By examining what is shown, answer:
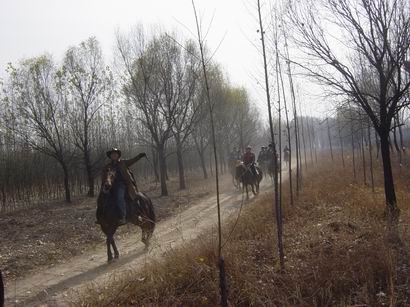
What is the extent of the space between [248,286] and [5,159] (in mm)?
18435

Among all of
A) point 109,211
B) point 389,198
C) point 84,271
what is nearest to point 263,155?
point 389,198

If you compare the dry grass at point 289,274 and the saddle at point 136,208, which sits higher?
the saddle at point 136,208

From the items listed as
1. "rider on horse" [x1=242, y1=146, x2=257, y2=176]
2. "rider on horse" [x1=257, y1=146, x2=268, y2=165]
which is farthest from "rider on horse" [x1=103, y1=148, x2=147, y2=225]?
"rider on horse" [x1=257, y1=146, x2=268, y2=165]

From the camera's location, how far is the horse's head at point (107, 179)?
27.4 ft

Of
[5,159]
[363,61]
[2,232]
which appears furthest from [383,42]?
[5,159]

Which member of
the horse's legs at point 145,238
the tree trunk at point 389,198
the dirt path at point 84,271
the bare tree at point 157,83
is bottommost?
the dirt path at point 84,271

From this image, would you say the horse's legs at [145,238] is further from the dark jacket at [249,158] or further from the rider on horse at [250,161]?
the dark jacket at [249,158]

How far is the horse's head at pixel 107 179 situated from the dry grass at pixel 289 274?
258 centimetres

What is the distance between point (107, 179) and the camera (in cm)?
844

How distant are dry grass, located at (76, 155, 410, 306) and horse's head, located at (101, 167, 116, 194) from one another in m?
2.58

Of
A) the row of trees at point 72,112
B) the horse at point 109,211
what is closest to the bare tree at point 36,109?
the row of trees at point 72,112

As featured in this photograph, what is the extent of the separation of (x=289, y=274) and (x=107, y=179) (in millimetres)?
4648

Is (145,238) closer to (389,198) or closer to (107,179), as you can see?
(107,179)

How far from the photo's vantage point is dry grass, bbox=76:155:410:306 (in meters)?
4.74
